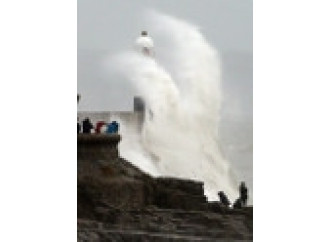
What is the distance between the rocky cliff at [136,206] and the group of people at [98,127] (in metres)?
0.04

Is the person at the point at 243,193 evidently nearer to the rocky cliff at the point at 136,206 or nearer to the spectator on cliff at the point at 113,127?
the rocky cliff at the point at 136,206

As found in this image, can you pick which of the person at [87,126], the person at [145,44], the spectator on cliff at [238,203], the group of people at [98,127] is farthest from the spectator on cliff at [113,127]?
the spectator on cliff at [238,203]

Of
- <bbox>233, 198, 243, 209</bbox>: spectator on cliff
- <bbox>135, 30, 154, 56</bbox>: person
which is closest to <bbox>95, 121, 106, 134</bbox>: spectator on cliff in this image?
<bbox>135, 30, 154, 56</bbox>: person

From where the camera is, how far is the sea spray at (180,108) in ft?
23.1

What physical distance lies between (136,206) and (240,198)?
0.75m

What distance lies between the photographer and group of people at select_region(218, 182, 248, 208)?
22.7ft

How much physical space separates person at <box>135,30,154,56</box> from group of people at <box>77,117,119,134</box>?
522 millimetres

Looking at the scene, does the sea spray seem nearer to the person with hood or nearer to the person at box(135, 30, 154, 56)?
the person at box(135, 30, 154, 56)

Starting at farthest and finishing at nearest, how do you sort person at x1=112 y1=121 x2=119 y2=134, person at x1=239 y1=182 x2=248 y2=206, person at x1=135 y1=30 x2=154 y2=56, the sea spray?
person at x1=112 y1=121 x2=119 y2=134 → person at x1=135 y1=30 x2=154 y2=56 → the sea spray → person at x1=239 y1=182 x2=248 y2=206

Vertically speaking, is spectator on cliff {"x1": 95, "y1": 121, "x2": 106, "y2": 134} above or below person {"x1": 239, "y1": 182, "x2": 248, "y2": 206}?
above

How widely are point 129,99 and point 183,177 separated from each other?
2.10 feet

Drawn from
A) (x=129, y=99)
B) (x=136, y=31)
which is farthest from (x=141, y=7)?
(x=129, y=99)
